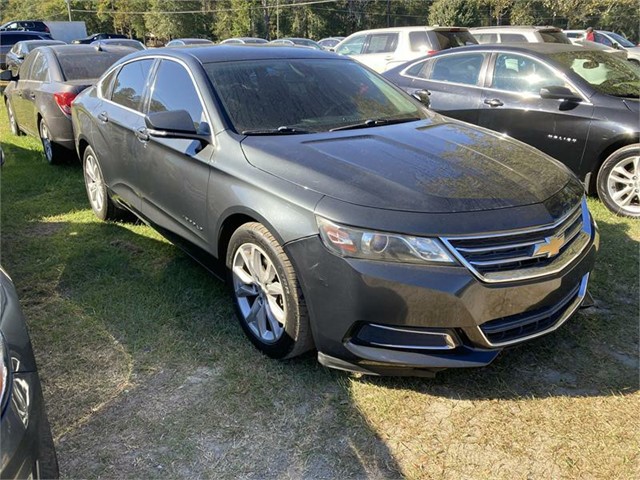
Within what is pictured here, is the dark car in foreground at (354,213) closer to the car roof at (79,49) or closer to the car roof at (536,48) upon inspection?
the car roof at (536,48)

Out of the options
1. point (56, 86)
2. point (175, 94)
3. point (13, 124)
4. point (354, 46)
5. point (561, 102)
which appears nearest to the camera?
point (175, 94)

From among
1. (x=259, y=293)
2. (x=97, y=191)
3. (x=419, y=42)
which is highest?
(x=419, y=42)

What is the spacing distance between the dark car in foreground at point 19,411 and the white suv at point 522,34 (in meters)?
9.36

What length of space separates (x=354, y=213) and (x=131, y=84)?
9.27 ft

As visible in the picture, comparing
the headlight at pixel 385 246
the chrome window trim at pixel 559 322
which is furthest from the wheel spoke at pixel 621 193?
the headlight at pixel 385 246

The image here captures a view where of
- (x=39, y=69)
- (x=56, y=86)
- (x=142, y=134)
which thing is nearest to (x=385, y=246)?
(x=142, y=134)

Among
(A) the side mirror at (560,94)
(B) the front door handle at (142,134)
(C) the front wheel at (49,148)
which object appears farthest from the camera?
(C) the front wheel at (49,148)

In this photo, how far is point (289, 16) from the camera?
5509 cm

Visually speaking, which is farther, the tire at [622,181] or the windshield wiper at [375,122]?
the tire at [622,181]

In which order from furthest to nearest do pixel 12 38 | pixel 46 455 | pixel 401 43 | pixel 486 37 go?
1. pixel 12 38
2. pixel 486 37
3. pixel 401 43
4. pixel 46 455

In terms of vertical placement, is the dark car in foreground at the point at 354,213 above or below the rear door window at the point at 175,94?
below

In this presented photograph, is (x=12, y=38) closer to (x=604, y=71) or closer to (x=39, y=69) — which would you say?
(x=39, y=69)

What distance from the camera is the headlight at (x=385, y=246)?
237 cm

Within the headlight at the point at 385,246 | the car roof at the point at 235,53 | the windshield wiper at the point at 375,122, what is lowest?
the headlight at the point at 385,246
